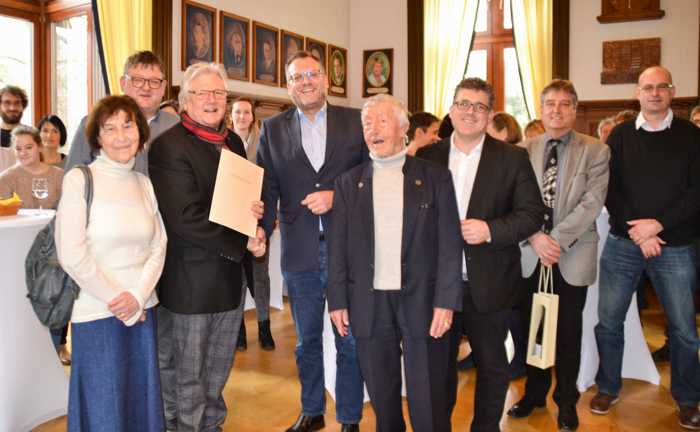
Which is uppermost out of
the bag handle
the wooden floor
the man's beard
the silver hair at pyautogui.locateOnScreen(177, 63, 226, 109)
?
the man's beard

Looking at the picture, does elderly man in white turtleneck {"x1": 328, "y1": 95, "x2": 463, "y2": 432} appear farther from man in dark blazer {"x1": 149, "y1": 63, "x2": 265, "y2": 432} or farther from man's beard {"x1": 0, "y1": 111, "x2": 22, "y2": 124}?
man's beard {"x1": 0, "y1": 111, "x2": 22, "y2": 124}

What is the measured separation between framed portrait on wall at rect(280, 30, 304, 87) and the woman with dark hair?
14.3 ft

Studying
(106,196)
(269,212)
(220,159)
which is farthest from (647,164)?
(106,196)

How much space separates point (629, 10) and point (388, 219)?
838cm

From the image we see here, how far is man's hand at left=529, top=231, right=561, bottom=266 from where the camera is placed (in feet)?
9.48

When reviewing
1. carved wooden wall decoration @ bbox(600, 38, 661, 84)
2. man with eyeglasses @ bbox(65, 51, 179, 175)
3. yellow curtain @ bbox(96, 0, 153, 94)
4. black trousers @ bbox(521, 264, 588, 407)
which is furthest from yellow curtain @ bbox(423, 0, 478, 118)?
man with eyeglasses @ bbox(65, 51, 179, 175)

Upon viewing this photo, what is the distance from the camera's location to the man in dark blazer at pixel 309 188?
9.84ft

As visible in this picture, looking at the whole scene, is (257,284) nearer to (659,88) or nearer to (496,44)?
(659,88)

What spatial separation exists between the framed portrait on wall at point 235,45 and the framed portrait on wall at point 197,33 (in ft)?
0.63

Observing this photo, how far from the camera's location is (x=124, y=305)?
Answer: 2355 mm

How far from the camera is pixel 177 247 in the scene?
259cm

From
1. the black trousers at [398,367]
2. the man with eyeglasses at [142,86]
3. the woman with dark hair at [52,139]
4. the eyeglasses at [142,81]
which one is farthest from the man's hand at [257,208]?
the woman with dark hair at [52,139]

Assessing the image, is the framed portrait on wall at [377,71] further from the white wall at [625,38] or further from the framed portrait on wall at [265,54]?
the white wall at [625,38]

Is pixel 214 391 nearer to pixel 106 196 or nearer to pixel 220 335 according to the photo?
pixel 220 335
